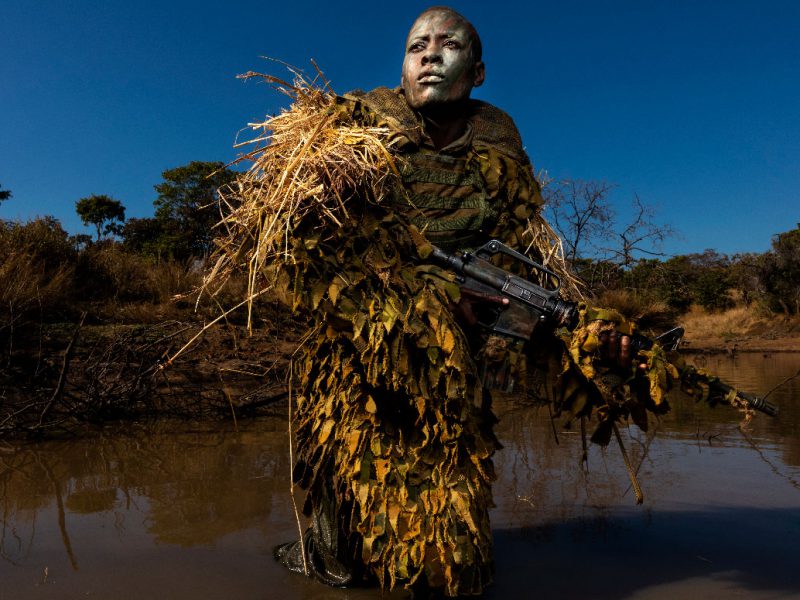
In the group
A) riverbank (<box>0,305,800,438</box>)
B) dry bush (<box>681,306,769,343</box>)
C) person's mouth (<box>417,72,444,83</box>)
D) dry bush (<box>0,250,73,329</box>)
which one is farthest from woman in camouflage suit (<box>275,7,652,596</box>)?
dry bush (<box>681,306,769,343</box>)

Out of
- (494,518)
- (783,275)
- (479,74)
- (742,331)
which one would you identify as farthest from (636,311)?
(783,275)

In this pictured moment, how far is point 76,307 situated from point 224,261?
668 cm

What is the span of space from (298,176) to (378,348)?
78cm

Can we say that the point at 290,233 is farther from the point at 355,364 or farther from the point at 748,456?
the point at 748,456

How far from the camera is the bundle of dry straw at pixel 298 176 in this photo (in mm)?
2465

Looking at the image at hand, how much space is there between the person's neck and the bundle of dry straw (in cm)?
33

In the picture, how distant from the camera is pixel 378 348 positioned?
2.38 metres

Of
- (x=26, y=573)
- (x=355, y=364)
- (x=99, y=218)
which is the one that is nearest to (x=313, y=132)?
(x=355, y=364)

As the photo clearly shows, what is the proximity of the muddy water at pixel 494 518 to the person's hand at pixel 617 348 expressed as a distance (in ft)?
3.35

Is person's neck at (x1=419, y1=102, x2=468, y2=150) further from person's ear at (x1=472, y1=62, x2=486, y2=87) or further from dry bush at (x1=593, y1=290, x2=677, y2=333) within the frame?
dry bush at (x1=593, y1=290, x2=677, y2=333)

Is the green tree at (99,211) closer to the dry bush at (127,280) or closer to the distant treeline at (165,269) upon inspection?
the distant treeline at (165,269)

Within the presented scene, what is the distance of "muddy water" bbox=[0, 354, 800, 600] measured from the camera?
2.80 m

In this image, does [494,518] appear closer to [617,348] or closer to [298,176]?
[617,348]

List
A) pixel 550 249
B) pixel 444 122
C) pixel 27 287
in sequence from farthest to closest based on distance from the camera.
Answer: pixel 27 287 → pixel 550 249 → pixel 444 122
